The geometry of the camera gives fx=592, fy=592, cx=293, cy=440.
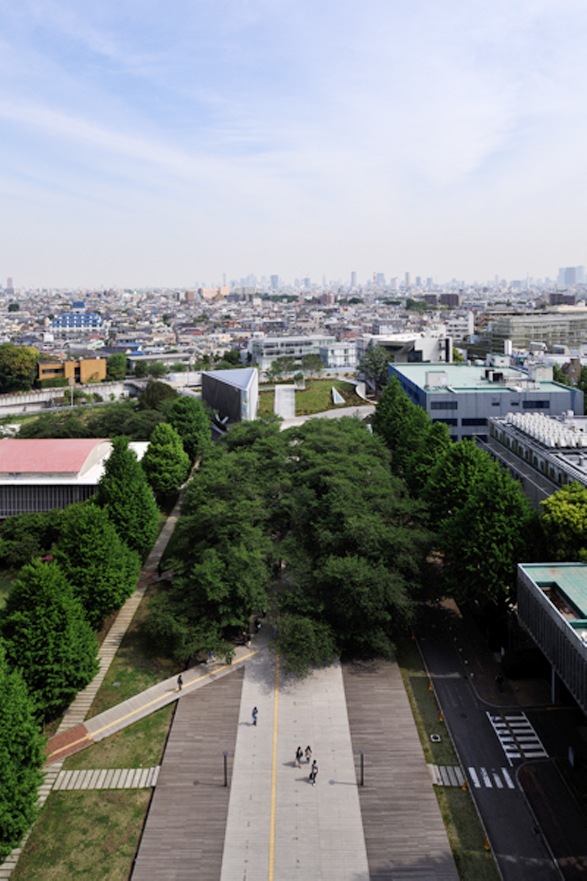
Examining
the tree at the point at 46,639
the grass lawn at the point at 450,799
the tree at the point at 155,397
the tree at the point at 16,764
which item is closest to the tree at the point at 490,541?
the grass lawn at the point at 450,799

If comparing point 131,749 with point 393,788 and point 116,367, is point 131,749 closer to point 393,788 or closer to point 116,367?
point 393,788

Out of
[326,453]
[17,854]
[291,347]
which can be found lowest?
[17,854]

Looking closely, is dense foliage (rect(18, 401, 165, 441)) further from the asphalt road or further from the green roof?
the green roof

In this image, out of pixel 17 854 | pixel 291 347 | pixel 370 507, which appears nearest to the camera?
pixel 17 854

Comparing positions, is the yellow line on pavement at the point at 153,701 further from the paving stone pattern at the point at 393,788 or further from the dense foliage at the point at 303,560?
the paving stone pattern at the point at 393,788

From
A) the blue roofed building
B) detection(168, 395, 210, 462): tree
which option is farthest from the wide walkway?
the blue roofed building

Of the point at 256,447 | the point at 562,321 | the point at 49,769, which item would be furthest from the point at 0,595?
the point at 562,321

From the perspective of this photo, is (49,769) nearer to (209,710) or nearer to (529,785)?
(209,710)
